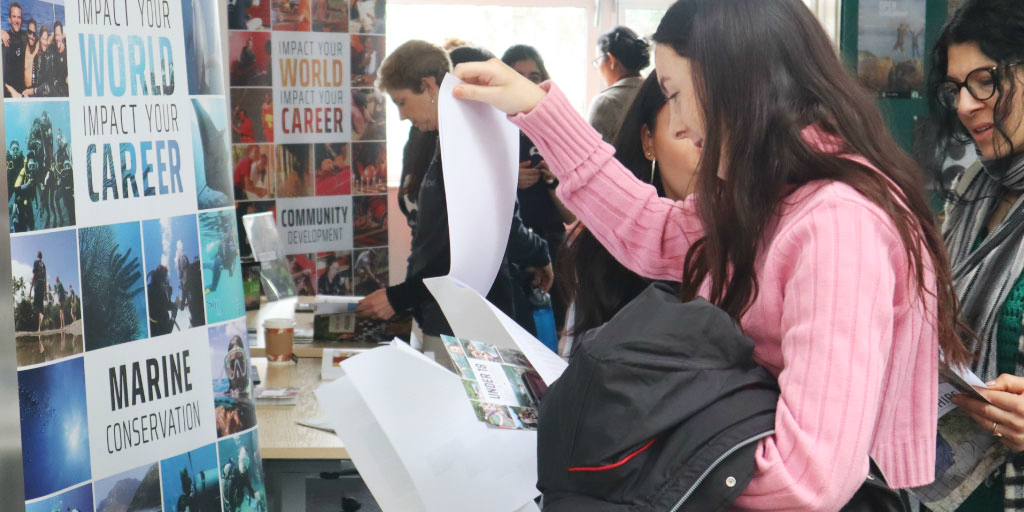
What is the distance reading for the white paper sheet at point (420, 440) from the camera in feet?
3.83

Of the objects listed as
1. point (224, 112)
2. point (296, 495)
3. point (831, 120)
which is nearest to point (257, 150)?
point (296, 495)

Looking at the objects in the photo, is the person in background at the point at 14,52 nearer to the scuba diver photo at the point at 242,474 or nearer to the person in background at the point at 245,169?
the scuba diver photo at the point at 242,474

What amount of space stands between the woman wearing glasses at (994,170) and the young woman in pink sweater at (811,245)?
0.51 m

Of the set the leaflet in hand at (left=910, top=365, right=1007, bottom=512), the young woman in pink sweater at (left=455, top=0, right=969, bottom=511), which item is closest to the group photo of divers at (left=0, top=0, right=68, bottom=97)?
the young woman in pink sweater at (left=455, top=0, right=969, bottom=511)

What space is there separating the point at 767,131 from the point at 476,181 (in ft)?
1.40

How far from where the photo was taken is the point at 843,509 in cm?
96

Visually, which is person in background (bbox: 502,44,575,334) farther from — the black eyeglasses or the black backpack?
the black backpack

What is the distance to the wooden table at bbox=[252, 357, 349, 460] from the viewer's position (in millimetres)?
2109

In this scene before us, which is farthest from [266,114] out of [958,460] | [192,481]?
[958,460]

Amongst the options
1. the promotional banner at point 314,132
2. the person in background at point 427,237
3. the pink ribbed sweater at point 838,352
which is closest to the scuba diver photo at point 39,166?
the pink ribbed sweater at point 838,352

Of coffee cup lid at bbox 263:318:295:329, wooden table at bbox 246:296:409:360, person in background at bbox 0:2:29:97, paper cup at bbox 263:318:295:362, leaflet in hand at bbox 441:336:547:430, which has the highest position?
person in background at bbox 0:2:29:97

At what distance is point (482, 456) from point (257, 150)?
3813mm

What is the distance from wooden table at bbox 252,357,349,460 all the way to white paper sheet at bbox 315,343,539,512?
3.00 feet

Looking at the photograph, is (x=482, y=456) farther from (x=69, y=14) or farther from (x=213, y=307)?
(x=69, y=14)
